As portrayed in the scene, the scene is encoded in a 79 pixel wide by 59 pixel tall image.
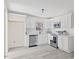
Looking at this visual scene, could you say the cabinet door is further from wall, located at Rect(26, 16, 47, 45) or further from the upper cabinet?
wall, located at Rect(26, 16, 47, 45)

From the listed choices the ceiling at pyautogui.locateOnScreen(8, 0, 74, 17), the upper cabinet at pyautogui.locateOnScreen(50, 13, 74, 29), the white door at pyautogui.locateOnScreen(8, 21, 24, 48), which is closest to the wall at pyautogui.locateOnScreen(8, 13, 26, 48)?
the white door at pyautogui.locateOnScreen(8, 21, 24, 48)

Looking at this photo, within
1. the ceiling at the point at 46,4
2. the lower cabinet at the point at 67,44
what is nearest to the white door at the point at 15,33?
the ceiling at the point at 46,4

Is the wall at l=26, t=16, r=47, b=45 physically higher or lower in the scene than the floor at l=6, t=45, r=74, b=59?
higher

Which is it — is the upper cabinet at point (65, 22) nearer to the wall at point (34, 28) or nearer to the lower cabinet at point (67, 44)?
the lower cabinet at point (67, 44)

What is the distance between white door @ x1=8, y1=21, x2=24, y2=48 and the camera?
14.2ft

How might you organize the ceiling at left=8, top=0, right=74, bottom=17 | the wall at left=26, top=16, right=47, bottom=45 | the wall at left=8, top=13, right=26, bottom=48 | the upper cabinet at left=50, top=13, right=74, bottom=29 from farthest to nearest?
the wall at left=26, top=16, right=47, bottom=45 → the wall at left=8, top=13, right=26, bottom=48 → the upper cabinet at left=50, top=13, right=74, bottom=29 → the ceiling at left=8, top=0, right=74, bottom=17

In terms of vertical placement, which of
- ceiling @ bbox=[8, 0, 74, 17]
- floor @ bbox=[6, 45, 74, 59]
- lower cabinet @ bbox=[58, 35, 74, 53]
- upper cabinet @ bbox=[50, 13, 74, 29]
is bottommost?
floor @ bbox=[6, 45, 74, 59]

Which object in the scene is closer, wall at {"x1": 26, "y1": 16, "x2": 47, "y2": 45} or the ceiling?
the ceiling

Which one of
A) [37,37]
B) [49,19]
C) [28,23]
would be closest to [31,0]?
[28,23]

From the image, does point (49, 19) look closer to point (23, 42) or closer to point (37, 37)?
point (37, 37)

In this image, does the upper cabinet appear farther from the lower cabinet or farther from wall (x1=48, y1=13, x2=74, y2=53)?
the lower cabinet

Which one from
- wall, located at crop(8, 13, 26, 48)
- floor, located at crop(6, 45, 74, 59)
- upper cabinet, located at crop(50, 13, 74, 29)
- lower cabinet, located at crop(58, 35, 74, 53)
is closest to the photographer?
floor, located at crop(6, 45, 74, 59)

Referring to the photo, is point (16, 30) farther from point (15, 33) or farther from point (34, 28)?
point (34, 28)

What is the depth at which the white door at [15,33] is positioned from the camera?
4.32 meters
